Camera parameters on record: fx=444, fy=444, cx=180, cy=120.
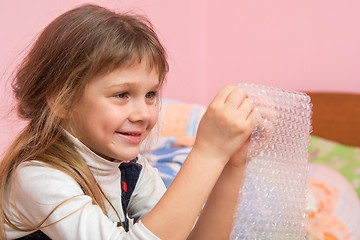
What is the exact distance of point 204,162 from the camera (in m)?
0.56

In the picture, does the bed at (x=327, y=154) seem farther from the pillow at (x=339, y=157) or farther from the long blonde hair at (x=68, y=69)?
the long blonde hair at (x=68, y=69)

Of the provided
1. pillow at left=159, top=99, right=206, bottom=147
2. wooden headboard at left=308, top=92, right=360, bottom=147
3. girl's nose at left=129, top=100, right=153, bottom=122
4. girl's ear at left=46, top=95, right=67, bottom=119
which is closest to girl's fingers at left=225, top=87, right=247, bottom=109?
girl's nose at left=129, top=100, right=153, bottom=122

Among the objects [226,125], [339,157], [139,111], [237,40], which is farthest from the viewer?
[237,40]

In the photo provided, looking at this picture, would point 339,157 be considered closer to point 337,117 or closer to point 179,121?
point 337,117

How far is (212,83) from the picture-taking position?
7.48 feet

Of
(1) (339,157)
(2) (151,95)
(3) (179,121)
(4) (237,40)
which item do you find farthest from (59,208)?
(4) (237,40)

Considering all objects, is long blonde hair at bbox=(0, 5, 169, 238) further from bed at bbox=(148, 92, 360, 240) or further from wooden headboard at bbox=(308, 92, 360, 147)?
wooden headboard at bbox=(308, 92, 360, 147)

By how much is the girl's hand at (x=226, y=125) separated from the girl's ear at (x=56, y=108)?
23cm

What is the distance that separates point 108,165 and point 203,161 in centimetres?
22

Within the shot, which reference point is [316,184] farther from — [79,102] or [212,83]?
[212,83]

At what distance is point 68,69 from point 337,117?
4.24 feet

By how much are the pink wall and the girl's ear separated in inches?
30.0

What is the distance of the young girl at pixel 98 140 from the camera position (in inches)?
22.1

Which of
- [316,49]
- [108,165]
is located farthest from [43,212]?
[316,49]
